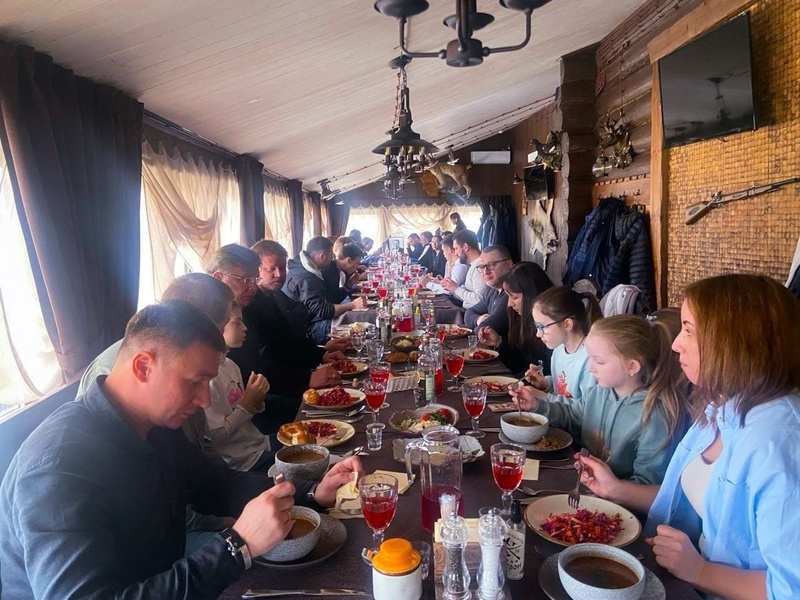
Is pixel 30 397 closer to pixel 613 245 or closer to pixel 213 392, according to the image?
pixel 213 392

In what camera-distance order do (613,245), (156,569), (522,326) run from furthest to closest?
(613,245), (522,326), (156,569)

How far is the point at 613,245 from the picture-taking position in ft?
15.2

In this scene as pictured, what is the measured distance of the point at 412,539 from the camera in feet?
4.49

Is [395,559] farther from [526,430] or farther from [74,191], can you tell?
[74,191]

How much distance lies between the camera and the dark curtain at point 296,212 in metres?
9.32

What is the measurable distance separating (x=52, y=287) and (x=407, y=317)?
2.27 meters

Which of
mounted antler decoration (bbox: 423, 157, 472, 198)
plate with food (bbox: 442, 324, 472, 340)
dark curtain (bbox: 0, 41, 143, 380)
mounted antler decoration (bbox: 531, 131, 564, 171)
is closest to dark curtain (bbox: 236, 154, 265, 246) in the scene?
dark curtain (bbox: 0, 41, 143, 380)

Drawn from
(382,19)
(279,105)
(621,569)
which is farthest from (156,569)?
(279,105)

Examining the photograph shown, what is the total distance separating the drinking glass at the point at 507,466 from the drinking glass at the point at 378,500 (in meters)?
0.28

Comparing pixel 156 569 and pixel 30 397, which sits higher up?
pixel 30 397

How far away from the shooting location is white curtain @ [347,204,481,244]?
14.2m

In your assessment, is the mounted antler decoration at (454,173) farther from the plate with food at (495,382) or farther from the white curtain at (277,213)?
the plate with food at (495,382)

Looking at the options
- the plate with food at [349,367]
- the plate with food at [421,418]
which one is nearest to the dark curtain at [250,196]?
the plate with food at [349,367]

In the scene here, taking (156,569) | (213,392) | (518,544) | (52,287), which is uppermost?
(52,287)
